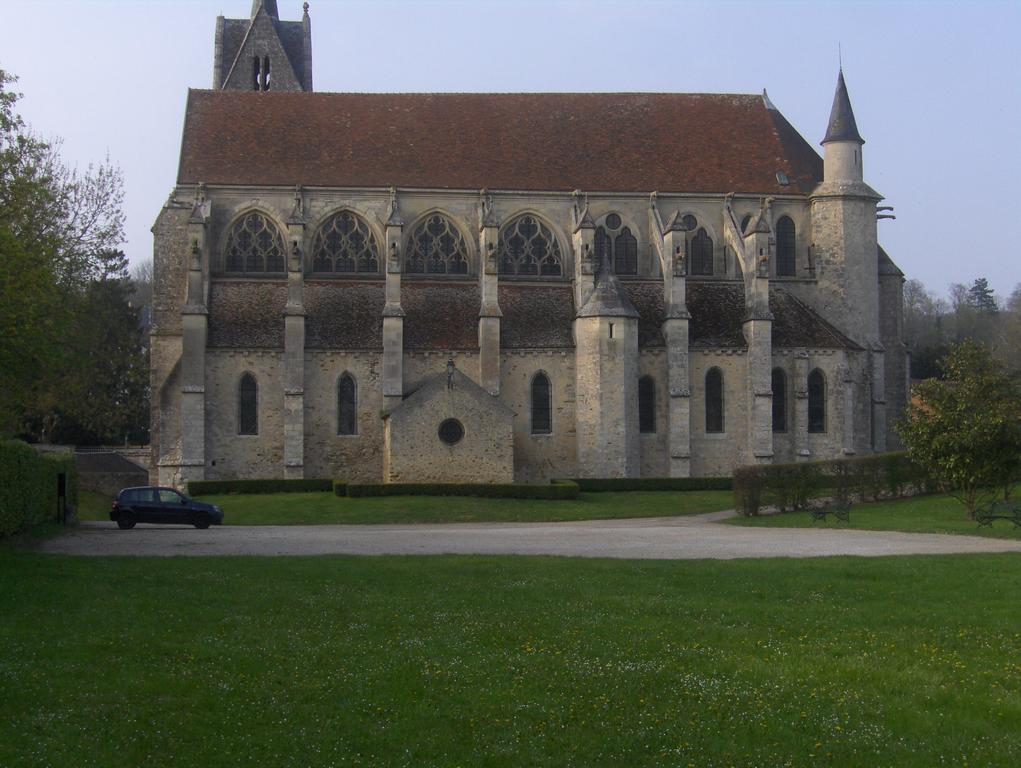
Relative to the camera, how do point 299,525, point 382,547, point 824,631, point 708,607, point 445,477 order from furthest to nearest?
point 445,477
point 299,525
point 382,547
point 708,607
point 824,631

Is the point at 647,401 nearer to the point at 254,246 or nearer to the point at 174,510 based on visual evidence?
the point at 254,246

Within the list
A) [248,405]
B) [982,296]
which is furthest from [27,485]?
[982,296]

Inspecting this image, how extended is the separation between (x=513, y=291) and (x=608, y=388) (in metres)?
6.51

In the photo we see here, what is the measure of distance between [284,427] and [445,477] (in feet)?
22.7

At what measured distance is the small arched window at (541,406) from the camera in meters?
47.5

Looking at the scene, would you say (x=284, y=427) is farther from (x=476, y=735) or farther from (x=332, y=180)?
(x=476, y=735)

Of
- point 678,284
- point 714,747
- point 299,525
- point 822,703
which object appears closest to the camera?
point 714,747

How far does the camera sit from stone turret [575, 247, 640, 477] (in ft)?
151

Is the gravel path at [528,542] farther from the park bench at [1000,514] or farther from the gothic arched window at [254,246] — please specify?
the gothic arched window at [254,246]

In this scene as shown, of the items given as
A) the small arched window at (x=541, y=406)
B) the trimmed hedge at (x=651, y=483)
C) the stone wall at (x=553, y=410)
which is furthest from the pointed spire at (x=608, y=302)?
the trimmed hedge at (x=651, y=483)

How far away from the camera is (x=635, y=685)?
11.6 meters

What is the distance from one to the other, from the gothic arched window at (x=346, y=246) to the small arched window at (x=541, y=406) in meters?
8.64

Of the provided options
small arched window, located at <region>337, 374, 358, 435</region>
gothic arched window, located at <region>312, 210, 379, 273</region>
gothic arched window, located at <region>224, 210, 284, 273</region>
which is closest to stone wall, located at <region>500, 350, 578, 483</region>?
small arched window, located at <region>337, 374, 358, 435</region>

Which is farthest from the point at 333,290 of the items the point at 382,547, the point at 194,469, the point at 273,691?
the point at 273,691
